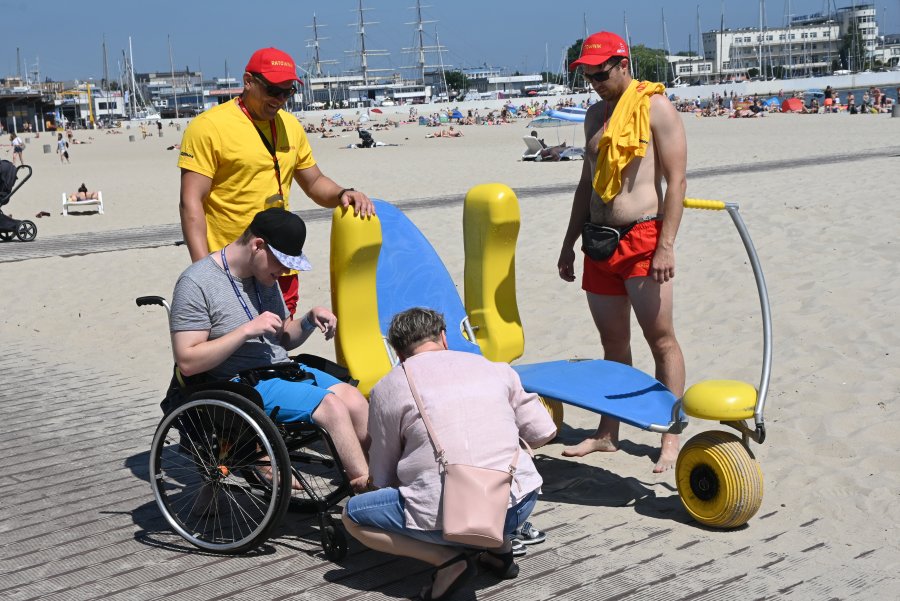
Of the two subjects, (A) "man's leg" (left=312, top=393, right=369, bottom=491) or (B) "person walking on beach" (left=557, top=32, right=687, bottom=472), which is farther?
(B) "person walking on beach" (left=557, top=32, right=687, bottom=472)

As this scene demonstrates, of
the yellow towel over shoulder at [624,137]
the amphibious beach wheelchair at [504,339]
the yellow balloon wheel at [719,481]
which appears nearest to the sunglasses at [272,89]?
the amphibious beach wheelchair at [504,339]

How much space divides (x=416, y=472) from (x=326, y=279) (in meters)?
6.59

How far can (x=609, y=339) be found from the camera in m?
4.93

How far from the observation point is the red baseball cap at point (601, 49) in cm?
444

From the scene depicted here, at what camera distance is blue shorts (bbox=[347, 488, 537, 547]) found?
3.28 meters

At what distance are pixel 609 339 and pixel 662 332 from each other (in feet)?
1.14

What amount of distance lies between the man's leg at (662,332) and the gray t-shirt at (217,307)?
1642 millimetres

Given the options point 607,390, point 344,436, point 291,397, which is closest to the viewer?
point 344,436

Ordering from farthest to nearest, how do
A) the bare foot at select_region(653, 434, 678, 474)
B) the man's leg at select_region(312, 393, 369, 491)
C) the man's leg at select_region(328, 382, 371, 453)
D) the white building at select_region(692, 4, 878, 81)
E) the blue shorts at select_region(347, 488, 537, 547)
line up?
the white building at select_region(692, 4, 878, 81) → the bare foot at select_region(653, 434, 678, 474) → the man's leg at select_region(328, 382, 371, 453) → the man's leg at select_region(312, 393, 369, 491) → the blue shorts at select_region(347, 488, 537, 547)

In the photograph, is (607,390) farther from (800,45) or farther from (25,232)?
(800,45)

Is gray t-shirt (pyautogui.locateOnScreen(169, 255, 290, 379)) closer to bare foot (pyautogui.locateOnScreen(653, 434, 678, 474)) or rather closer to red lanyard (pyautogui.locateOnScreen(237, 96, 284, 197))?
red lanyard (pyautogui.locateOnScreen(237, 96, 284, 197))

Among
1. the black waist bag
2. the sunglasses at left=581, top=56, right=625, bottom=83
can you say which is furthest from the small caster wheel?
the sunglasses at left=581, top=56, right=625, bottom=83

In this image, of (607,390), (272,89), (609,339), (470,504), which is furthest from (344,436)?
(609,339)

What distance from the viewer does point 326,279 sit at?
973 cm
